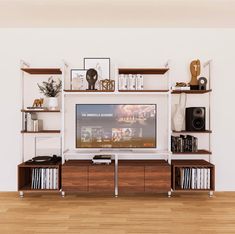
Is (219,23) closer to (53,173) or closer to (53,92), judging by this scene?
(53,92)

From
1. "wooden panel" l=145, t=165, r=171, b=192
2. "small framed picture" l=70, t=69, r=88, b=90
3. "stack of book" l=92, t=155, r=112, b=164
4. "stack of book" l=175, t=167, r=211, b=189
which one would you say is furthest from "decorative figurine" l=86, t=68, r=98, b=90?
"stack of book" l=175, t=167, r=211, b=189

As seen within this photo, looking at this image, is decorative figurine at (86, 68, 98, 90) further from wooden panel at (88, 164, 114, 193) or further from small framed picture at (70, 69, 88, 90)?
wooden panel at (88, 164, 114, 193)

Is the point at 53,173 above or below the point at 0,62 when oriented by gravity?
below

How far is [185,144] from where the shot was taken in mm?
4137

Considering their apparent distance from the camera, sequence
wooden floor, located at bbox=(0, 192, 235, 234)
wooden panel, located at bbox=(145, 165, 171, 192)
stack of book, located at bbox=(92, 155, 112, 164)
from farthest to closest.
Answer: stack of book, located at bbox=(92, 155, 112, 164), wooden panel, located at bbox=(145, 165, 171, 192), wooden floor, located at bbox=(0, 192, 235, 234)

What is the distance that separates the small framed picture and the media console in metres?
1.23

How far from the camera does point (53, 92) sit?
4273 mm

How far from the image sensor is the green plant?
4277 mm

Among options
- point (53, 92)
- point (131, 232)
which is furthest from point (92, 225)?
point (53, 92)

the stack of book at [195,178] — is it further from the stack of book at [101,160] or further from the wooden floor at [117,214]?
the stack of book at [101,160]

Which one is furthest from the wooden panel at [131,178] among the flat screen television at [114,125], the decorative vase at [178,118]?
the decorative vase at [178,118]

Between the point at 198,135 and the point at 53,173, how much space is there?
7.68 feet

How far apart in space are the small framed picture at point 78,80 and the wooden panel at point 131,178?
139 cm

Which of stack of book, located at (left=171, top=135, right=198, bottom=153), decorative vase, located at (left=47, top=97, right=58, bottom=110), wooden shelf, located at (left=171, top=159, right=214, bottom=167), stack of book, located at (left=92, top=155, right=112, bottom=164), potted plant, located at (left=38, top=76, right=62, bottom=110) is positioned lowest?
A: wooden shelf, located at (left=171, top=159, right=214, bottom=167)
